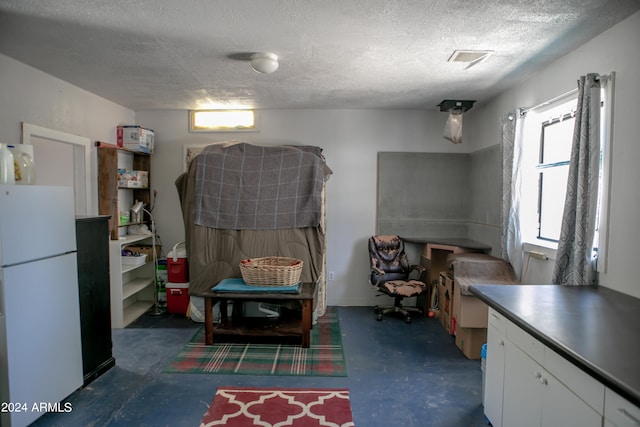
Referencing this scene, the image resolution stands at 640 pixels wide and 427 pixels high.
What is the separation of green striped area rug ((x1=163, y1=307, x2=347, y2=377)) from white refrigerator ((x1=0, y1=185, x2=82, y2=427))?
797 mm

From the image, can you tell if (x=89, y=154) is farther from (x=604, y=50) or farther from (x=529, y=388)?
(x=604, y=50)

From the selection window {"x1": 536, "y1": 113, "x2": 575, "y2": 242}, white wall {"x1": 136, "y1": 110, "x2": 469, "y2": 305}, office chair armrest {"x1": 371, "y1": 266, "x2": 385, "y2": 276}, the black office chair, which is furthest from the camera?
white wall {"x1": 136, "y1": 110, "x2": 469, "y2": 305}

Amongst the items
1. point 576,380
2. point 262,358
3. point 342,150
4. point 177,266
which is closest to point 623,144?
point 576,380

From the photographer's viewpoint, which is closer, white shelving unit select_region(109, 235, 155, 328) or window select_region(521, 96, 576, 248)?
window select_region(521, 96, 576, 248)

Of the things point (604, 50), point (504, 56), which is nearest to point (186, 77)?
point (504, 56)

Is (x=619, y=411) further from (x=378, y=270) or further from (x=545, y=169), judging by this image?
(x=378, y=270)

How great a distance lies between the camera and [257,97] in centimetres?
388

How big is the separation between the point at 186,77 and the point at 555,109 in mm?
3240

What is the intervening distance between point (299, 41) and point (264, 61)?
366mm

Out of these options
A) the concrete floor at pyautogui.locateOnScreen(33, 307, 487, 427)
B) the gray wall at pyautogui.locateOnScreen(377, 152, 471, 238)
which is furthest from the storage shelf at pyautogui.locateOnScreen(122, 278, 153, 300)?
the gray wall at pyautogui.locateOnScreen(377, 152, 471, 238)

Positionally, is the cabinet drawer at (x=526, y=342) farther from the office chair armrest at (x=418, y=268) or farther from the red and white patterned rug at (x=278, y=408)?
the office chair armrest at (x=418, y=268)

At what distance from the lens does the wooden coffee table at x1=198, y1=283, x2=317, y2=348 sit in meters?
3.21

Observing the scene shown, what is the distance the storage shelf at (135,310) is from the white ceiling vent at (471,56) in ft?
13.6

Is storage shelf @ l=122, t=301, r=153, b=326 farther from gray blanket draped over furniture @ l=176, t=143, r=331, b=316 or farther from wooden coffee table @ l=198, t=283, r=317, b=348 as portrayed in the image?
wooden coffee table @ l=198, t=283, r=317, b=348
